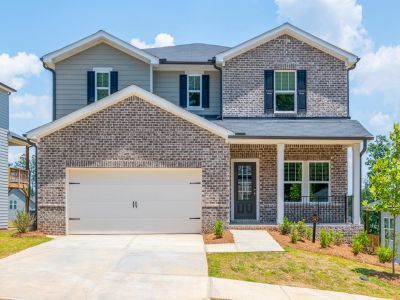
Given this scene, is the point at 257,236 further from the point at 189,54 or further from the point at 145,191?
the point at 189,54

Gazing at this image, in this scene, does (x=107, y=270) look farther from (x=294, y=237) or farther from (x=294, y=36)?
(x=294, y=36)

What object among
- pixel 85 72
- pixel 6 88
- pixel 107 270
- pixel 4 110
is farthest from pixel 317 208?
pixel 6 88

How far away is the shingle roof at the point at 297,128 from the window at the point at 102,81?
493 centimetres

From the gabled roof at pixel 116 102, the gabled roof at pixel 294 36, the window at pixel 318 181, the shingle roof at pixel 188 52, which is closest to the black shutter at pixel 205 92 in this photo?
the shingle roof at pixel 188 52

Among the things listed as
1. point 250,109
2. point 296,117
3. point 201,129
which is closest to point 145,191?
point 201,129

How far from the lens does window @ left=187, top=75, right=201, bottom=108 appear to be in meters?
20.3

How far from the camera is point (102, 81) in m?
20.0

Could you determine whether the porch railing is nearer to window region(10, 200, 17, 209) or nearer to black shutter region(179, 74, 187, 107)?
black shutter region(179, 74, 187, 107)

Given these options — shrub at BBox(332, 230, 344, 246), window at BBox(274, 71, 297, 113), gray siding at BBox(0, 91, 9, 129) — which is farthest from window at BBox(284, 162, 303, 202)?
gray siding at BBox(0, 91, 9, 129)

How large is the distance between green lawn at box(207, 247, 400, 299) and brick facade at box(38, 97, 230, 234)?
391 cm

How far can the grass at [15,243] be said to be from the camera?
13.5 m

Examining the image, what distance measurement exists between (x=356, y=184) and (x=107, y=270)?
33.7 ft

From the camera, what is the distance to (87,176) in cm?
1675

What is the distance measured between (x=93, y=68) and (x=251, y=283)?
12.6 meters
